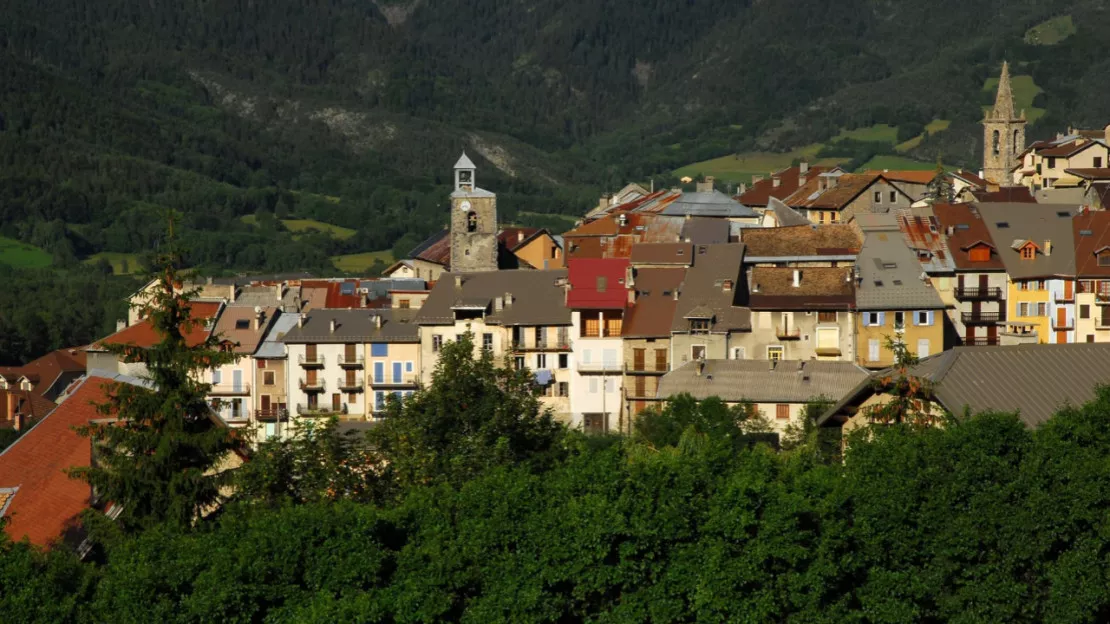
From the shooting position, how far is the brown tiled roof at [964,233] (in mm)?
88875

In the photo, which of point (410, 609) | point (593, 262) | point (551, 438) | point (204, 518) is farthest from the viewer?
point (593, 262)

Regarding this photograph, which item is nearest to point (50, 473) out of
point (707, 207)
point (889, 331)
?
point (889, 331)

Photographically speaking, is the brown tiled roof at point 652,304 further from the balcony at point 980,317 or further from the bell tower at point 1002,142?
the bell tower at point 1002,142

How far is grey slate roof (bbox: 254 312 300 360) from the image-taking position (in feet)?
306

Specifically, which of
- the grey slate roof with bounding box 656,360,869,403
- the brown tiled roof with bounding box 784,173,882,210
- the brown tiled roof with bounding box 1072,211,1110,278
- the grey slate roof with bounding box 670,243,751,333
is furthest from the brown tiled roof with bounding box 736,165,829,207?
the grey slate roof with bounding box 656,360,869,403

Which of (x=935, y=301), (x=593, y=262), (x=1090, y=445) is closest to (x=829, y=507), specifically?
(x=1090, y=445)

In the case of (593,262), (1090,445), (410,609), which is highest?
(593,262)

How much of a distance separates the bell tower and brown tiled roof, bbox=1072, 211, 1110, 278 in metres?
51.4

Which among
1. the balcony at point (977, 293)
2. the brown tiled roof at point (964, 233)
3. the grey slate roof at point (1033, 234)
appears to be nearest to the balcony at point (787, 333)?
the balcony at point (977, 293)

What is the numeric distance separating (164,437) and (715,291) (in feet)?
131

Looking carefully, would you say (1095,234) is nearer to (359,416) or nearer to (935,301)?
(935,301)

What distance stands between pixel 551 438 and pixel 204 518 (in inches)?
557

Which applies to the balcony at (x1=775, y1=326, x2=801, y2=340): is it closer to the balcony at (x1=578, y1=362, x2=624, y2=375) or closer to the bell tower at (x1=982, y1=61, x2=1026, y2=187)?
the balcony at (x1=578, y1=362, x2=624, y2=375)

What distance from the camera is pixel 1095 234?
297 feet
